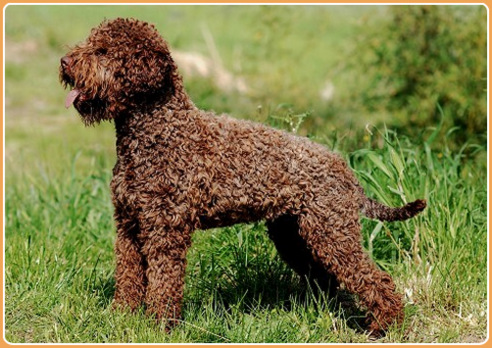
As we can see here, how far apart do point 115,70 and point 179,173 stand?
2.30 feet

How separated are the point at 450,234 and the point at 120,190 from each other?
94.4 inches

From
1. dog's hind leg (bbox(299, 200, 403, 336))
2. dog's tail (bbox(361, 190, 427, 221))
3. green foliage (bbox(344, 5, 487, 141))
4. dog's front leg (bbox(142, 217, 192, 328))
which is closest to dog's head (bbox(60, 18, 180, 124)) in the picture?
dog's front leg (bbox(142, 217, 192, 328))

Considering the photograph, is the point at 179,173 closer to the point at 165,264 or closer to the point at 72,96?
the point at 165,264

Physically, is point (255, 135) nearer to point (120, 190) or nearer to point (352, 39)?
point (120, 190)

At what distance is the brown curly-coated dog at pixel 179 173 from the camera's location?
414 centimetres

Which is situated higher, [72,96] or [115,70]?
[115,70]

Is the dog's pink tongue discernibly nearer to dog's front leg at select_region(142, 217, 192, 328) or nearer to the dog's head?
the dog's head

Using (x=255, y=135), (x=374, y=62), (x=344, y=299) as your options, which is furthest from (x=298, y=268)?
(x=374, y=62)

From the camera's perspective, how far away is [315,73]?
14.1 meters

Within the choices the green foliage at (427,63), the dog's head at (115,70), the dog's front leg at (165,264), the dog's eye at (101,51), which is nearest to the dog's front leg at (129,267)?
the dog's front leg at (165,264)

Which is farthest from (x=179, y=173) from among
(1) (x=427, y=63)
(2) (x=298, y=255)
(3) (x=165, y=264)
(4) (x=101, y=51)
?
(1) (x=427, y=63)

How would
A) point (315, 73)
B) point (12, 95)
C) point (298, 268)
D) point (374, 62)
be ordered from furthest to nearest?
point (315, 73)
point (12, 95)
point (374, 62)
point (298, 268)

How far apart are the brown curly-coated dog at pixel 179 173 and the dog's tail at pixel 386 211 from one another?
6.0 inches

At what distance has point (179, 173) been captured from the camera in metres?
4.21
